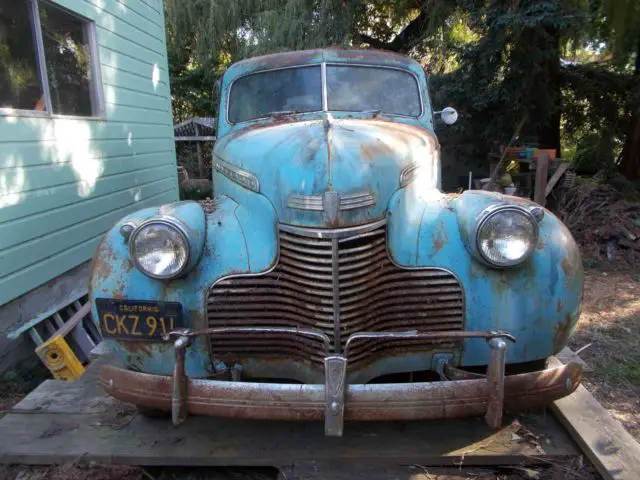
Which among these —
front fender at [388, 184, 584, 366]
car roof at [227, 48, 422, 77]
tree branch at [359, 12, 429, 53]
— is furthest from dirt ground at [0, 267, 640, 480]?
tree branch at [359, 12, 429, 53]

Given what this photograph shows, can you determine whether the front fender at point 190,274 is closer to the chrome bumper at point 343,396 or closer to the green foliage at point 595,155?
the chrome bumper at point 343,396

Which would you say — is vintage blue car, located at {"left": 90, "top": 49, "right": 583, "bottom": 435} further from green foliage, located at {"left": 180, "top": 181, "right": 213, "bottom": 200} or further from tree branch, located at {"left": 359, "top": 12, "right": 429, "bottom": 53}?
tree branch, located at {"left": 359, "top": 12, "right": 429, "bottom": 53}

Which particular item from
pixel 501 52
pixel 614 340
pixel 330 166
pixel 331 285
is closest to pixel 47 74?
pixel 330 166

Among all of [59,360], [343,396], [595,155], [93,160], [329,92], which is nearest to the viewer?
[343,396]

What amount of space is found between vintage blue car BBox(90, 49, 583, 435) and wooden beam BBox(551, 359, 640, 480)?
372 mm

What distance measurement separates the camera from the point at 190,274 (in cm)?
249

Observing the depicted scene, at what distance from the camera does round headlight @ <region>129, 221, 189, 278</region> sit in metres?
2.40

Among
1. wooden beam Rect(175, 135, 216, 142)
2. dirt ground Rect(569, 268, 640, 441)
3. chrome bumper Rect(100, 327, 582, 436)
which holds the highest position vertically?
wooden beam Rect(175, 135, 216, 142)

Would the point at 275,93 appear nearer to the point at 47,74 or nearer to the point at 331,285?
the point at 331,285

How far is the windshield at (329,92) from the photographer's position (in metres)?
→ 3.61

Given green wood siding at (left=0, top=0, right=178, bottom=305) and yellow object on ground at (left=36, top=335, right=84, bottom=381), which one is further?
green wood siding at (left=0, top=0, right=178, bottom=305)

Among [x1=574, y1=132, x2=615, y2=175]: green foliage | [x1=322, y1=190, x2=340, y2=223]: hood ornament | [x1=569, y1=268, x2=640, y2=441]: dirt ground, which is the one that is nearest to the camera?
[x1=322, y1=190, x2=340, y2=223]: hood ornament

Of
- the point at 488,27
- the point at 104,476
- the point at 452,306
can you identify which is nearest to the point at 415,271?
the point at 452,306

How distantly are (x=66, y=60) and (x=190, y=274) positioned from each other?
151 inches
